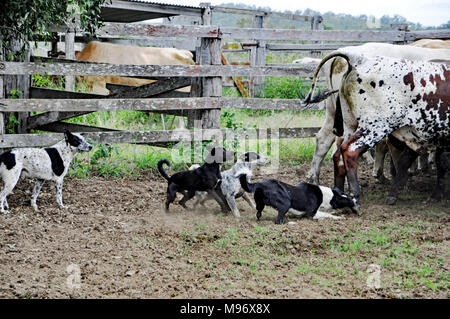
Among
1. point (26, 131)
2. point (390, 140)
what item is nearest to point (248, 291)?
point (390, 140)

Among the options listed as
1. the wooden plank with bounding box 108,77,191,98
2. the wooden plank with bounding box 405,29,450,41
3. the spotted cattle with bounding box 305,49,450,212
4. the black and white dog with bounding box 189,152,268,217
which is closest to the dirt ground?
the black and white dog with bounding box 189,152,268,217

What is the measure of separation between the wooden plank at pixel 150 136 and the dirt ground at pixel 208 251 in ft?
1.99

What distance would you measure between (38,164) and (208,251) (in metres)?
2.40

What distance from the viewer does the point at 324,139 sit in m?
7.75

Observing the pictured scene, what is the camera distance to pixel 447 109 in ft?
21.1

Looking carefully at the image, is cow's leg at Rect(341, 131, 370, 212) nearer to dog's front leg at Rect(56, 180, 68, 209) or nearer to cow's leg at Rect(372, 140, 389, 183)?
cow's leg at Rect(372, 140, 389, 183)

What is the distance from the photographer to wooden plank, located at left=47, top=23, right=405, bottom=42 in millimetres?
7539

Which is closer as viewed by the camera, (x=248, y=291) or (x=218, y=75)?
(x=248, y=291)

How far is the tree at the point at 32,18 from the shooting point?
6207mm

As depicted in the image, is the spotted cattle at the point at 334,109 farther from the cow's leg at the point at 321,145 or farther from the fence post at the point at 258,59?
the fence post at the point at 258,59

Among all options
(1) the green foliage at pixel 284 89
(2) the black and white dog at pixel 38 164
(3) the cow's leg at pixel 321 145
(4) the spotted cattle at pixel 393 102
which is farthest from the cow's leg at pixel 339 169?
(1) the green foliage at pixel 284 89

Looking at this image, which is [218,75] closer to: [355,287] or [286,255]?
[286,255]

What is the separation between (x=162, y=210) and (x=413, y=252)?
2852 millimetres

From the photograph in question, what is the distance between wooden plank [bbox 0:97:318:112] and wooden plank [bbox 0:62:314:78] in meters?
0.35
